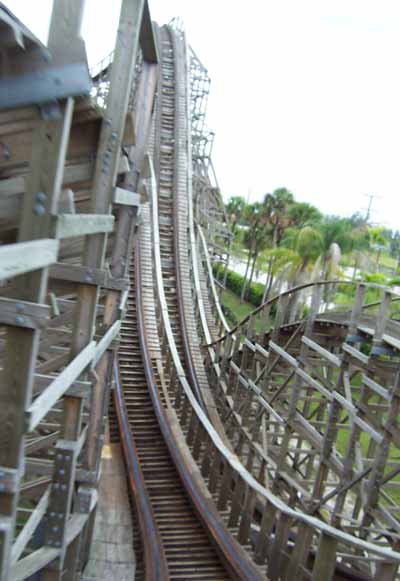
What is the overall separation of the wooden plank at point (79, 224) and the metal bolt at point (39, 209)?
2.5 inches

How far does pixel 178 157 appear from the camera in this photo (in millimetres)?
17641

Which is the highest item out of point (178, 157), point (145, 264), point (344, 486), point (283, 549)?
point (178, 157)

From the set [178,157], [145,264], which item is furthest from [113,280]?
[178,157]

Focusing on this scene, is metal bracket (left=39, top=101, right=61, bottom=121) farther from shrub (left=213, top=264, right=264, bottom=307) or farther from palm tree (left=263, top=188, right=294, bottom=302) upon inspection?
palm tree (left=263, top=188, right=294, bottom=302)

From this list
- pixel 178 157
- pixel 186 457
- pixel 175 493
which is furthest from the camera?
pixel 178 157

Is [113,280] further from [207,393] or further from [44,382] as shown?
[207,393]

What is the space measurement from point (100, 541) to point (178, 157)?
1238 centimetres

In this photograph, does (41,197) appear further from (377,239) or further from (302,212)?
(302,212)

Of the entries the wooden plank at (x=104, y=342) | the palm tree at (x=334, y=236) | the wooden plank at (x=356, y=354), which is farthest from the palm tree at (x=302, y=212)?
the wooden plank at (x=104, y=342)

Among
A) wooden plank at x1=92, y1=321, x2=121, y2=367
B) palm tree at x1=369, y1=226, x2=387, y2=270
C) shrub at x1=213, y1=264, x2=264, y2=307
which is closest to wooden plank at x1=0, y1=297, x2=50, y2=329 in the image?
wooden plank at x1=92, y1=321, x2=121, y2=367

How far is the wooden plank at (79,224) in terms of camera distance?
2.53 meters

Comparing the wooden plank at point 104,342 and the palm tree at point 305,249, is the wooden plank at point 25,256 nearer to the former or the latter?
the wooden plank at point 104,342

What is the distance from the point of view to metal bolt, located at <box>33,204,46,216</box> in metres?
2.41

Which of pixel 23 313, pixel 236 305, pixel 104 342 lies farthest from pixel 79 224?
pixel 236 305
